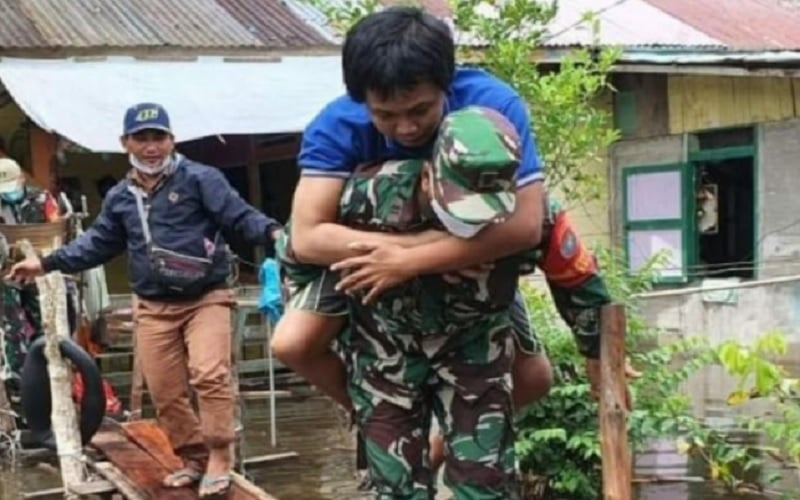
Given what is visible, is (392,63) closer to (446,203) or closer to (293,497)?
(446,203)

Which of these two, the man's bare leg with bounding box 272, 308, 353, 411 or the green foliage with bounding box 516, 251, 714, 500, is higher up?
the man's bare leg with bounding box 272, 308, 353, 411

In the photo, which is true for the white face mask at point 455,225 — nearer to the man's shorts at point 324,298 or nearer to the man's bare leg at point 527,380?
the man's shorts at point 324,298

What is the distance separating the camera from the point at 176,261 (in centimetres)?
503

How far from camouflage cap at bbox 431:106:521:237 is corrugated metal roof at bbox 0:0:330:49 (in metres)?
8.12

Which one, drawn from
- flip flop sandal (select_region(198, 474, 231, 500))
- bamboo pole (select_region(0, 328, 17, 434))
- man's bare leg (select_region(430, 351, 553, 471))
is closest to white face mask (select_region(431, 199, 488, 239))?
man's bare leg (select_region(430, 351, 553, 471))

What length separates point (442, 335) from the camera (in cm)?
291

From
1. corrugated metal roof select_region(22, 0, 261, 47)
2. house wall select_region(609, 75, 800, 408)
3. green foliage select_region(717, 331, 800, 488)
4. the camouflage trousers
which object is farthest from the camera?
house wall select_region(609, 75, 800, 408)

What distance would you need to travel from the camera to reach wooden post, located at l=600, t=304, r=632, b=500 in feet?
9.65

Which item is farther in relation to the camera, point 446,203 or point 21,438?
point 21,438

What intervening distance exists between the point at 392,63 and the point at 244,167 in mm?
9956

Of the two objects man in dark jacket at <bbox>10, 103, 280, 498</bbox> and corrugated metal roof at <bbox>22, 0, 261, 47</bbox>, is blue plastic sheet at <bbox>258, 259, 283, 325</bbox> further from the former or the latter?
corrugated metal roof at <bbox>22, 0, 261, 47</bbox>

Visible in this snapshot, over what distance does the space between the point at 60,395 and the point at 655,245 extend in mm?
8377

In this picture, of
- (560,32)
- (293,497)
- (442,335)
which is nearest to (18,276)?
(293,497)

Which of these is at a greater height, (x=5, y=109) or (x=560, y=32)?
(x=560, y=32)
